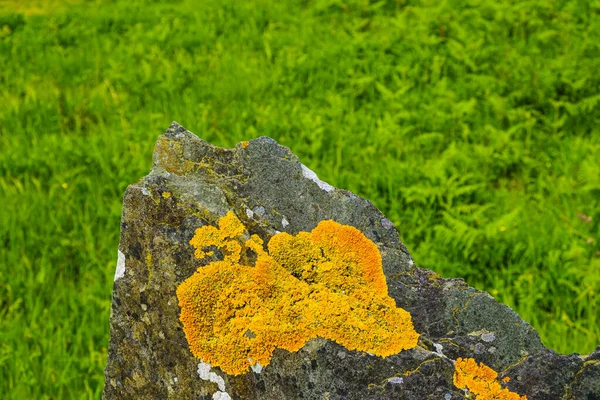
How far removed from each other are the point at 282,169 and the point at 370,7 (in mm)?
5298

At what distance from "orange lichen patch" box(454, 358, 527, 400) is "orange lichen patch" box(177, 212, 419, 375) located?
0.17m

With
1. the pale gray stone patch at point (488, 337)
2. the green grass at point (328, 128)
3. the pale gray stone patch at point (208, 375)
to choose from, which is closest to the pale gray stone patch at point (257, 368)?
the pale gray stone patch at point (208, 375)

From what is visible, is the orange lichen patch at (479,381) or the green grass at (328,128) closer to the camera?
the orange lichen patch at (479,381)

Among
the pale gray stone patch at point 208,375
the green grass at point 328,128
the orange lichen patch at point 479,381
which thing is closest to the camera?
the orange lichen patch at point 479,381

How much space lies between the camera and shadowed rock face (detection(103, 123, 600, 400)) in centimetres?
174

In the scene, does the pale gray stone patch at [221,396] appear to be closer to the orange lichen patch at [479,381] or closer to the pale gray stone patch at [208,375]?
the pale gray stone patch at [208,375]

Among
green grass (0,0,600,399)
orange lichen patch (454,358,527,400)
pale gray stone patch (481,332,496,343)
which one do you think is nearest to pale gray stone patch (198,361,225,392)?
orange lichen patch (454,358,527,400)

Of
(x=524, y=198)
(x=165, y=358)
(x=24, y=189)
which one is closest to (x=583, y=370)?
(x=165, y=358)

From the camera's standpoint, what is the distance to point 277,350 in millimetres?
1788

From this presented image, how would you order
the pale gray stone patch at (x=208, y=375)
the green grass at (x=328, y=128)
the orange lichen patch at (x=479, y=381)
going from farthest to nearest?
the green grass at (x=328, y=128)
the pale gray stone patch at (x=208, y=375)
the orange lichen patch at (x=479, y=381)

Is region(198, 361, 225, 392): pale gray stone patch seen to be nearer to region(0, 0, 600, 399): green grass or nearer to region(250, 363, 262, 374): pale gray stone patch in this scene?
region(250, 363, 262, 374): pale gray stone patch

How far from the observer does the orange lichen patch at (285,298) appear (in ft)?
5.87

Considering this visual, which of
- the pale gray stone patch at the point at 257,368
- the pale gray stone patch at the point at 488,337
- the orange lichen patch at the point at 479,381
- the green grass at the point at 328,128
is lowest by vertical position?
the green grass at the point at 328,128

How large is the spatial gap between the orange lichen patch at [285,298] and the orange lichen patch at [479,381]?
17cm
